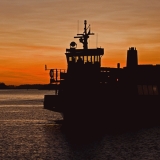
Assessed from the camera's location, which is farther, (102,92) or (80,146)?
(102,92)

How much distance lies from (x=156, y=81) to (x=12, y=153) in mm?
29623

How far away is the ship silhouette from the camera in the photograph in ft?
203

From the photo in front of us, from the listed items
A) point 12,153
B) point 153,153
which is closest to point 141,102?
point 153,153

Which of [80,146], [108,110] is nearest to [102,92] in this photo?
[108,110]

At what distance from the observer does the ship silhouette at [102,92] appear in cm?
6197

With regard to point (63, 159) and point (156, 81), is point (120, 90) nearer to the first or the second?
point (156, 81)

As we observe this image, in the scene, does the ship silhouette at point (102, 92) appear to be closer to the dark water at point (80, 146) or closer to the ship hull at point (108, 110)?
the ship hull at point (108, 110)

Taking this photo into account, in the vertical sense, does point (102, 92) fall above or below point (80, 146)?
above

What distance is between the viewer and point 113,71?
68.2 meters

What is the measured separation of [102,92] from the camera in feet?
210

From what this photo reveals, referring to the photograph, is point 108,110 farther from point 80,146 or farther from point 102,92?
point 80,146

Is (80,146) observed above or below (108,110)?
below

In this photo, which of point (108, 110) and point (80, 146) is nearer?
point (80, 146)

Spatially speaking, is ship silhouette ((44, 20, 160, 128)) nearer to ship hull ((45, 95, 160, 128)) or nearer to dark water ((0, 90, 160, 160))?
ship hull ((45, 95, 160, 128))
